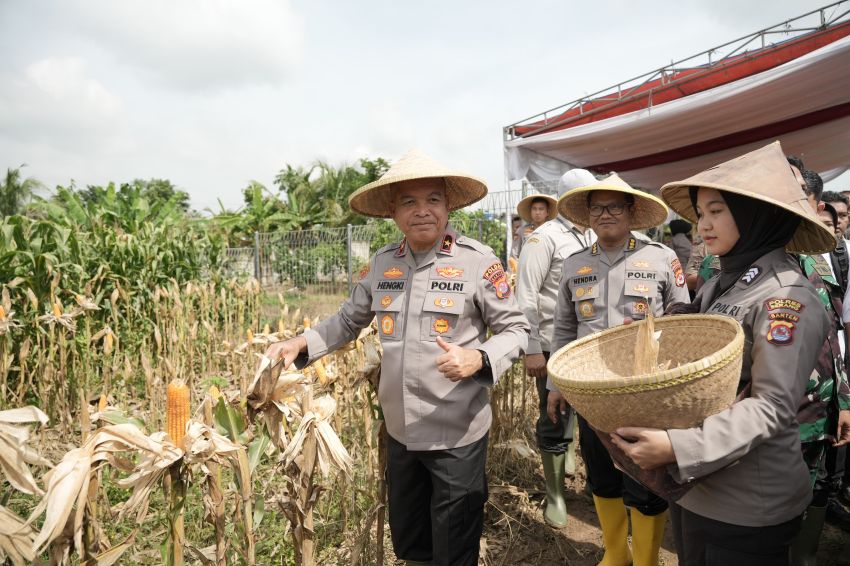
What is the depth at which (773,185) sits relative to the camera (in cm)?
144

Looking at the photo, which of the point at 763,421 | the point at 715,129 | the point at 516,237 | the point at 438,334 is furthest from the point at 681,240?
the point at 763,421

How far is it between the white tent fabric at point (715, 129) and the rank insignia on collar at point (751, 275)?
16.6 feet

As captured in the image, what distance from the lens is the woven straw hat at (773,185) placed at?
55.9 inches

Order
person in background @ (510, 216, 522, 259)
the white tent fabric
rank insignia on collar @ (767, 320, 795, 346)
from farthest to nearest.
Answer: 1. person in background @ (510, 216, 522, 259)
2. the white tent fabric
3. rank insignia on collar @ (767, 320, 795, 346)

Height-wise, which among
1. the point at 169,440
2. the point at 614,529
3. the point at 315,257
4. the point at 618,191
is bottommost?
the point at 614,529

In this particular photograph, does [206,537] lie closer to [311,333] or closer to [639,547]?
[311,333]

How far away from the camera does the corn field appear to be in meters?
1.48

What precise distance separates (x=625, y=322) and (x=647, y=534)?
1121 mm

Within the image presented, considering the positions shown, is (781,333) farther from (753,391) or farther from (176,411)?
(176,411)

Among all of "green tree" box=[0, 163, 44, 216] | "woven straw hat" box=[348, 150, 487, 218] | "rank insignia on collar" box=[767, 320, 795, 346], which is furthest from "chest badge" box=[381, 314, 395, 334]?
"green tree" box=[0, 163, 44, 216]

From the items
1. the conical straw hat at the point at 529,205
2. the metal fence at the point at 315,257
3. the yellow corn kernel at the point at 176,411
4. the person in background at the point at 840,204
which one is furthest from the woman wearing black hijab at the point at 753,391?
the metal fence at the point at 315,257

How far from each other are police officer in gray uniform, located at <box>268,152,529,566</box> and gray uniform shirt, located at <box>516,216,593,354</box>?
1169mm

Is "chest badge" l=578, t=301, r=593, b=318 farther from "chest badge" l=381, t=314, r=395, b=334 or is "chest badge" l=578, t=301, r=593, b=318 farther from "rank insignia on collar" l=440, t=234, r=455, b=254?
"chest badge" l=381, t=314, r=395, b=334

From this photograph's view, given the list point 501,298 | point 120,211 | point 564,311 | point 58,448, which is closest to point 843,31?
point 564,311
